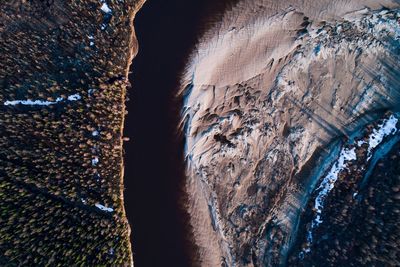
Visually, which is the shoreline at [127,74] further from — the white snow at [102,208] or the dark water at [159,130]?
the white snow at [102,208]

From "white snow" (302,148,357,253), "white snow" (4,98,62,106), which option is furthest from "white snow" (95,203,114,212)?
"white snow" (302,148,357,253)

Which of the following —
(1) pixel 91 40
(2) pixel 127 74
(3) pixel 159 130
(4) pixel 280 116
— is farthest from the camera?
(3) pixel 159 130

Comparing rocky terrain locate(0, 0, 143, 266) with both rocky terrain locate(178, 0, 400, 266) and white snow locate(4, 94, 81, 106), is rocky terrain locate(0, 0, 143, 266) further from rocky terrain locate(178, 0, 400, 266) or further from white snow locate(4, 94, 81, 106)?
rocky terrain locate(178, 0, 400, 266)

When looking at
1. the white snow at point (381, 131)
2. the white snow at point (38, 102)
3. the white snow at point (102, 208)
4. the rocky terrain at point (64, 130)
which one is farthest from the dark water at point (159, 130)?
the white snow at point (381, 131)

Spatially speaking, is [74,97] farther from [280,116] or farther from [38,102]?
[280,116]

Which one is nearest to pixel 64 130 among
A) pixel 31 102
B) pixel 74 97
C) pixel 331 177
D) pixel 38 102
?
pixel 74 97

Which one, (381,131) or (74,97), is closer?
(74,97)
